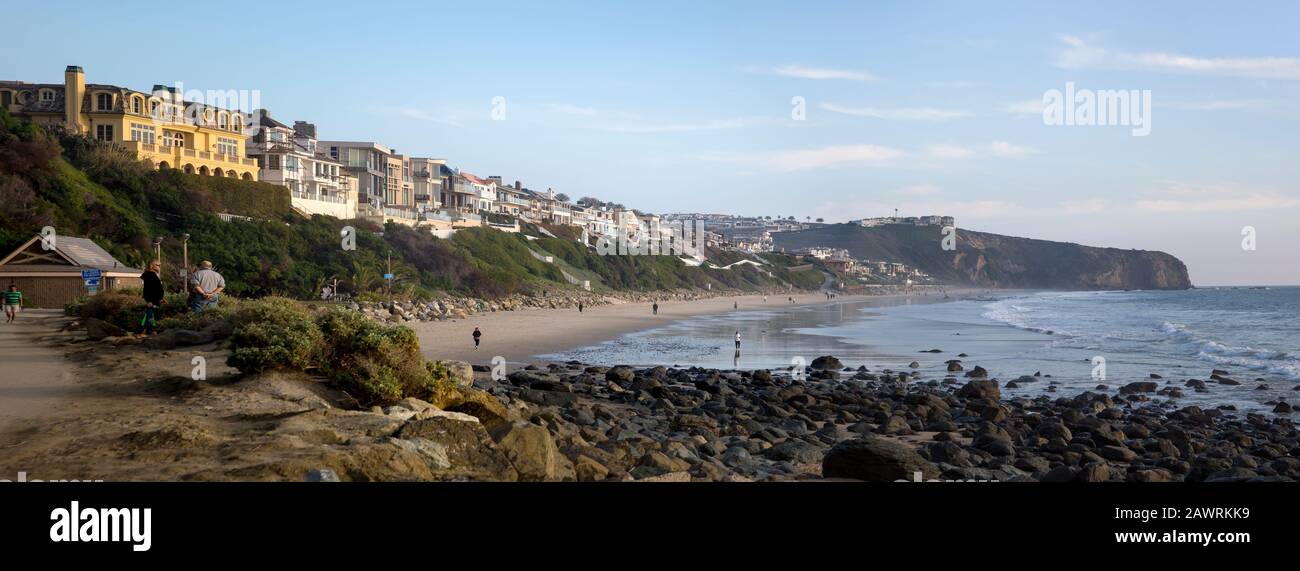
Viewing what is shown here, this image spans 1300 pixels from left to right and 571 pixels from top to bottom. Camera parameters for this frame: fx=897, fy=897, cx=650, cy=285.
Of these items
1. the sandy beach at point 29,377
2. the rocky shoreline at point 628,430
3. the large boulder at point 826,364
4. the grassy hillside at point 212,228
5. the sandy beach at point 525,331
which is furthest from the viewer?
the grassy hillside at point 212,228

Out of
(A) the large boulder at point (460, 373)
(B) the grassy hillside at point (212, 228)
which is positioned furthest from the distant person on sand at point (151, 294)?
(B) the grassy hillside at point (212, 228)

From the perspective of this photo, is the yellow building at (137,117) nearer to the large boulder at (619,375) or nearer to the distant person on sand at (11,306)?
the distant person on sand at (11,306)

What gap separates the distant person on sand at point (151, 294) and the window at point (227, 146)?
45.9 meters

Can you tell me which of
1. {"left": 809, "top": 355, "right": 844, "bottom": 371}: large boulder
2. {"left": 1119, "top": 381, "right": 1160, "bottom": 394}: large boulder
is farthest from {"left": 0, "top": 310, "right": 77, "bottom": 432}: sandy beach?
{"left": 1119, "top": 381, "right": 1160, "bottom": 394}: large boulder

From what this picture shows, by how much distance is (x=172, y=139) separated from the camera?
5756cm

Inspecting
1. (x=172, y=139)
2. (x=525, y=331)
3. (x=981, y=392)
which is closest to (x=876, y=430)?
(x=981, y=392)

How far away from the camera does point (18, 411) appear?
10508 millimetres

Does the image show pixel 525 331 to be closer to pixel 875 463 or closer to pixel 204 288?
pixel 204 288

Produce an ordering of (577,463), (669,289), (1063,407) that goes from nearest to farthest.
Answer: (577,463), (1063,407), (669,289)

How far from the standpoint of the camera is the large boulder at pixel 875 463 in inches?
455
